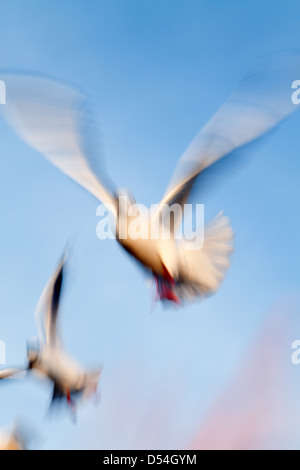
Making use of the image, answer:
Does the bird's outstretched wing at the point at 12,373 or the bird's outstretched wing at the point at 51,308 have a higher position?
the bird's outstretched wing at the point at 51,308

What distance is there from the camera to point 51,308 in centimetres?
393

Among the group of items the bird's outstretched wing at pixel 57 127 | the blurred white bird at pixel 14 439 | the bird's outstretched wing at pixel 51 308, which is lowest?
the blurred white bird at pixel 14 439

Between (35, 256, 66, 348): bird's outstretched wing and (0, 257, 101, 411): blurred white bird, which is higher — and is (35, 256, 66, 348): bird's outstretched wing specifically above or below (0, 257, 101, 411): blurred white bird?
above

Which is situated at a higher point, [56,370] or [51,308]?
[51,308]

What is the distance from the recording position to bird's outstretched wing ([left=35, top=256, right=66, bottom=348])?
379 cm

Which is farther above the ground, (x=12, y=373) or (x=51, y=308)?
(x=51, y=308)

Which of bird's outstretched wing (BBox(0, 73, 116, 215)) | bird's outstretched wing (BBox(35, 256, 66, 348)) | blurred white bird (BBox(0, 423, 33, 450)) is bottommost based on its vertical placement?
blurred white bird (BBox(0, 423, 33, 450))

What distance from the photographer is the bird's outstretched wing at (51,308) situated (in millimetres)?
3789

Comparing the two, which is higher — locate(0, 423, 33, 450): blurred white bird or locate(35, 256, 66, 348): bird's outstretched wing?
locate(35, 256, 66, 348): bird's outstretched wing

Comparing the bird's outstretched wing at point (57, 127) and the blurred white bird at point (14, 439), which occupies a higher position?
the bird's outstretched wing at point (57, 127)
